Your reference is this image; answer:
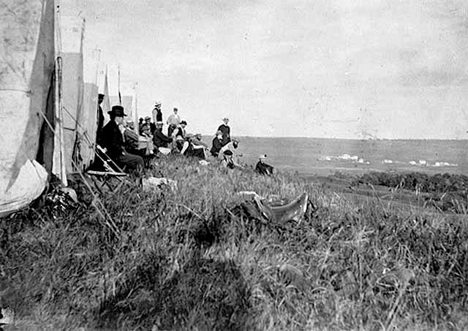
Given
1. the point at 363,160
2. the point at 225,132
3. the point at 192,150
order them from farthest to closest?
the point at 363,160, the point at 225,132, the point at 192,150

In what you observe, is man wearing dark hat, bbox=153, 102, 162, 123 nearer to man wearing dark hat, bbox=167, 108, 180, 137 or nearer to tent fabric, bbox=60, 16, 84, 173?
man wearing dark hat, bbox=167, 108, 180, 137

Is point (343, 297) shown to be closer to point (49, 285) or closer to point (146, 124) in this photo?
point (49, 285)

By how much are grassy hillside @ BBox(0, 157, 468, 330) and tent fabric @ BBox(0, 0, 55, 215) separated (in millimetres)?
398

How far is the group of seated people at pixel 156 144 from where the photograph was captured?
9.16 meters

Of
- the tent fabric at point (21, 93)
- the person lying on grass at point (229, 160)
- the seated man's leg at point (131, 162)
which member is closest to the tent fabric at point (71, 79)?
the seated man's leg at point (131, 162)

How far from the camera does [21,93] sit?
589 centimetres

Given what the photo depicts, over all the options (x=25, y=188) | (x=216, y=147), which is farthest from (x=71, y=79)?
(x=216, y=147)

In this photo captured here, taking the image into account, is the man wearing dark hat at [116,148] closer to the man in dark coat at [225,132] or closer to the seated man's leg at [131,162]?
the seated man's leg at [131,162]

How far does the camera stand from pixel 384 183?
21.0m

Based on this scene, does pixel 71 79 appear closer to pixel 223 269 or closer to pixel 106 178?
pixel 106 178

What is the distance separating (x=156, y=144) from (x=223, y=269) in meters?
12.6

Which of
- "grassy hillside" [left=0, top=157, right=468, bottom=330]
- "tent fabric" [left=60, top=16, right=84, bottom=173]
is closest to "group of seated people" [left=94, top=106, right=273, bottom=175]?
"tent fabric" [left=60, top=16, right=84, bottom=173]

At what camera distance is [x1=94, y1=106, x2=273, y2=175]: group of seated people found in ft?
30.0

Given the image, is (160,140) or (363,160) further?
(363,160)
